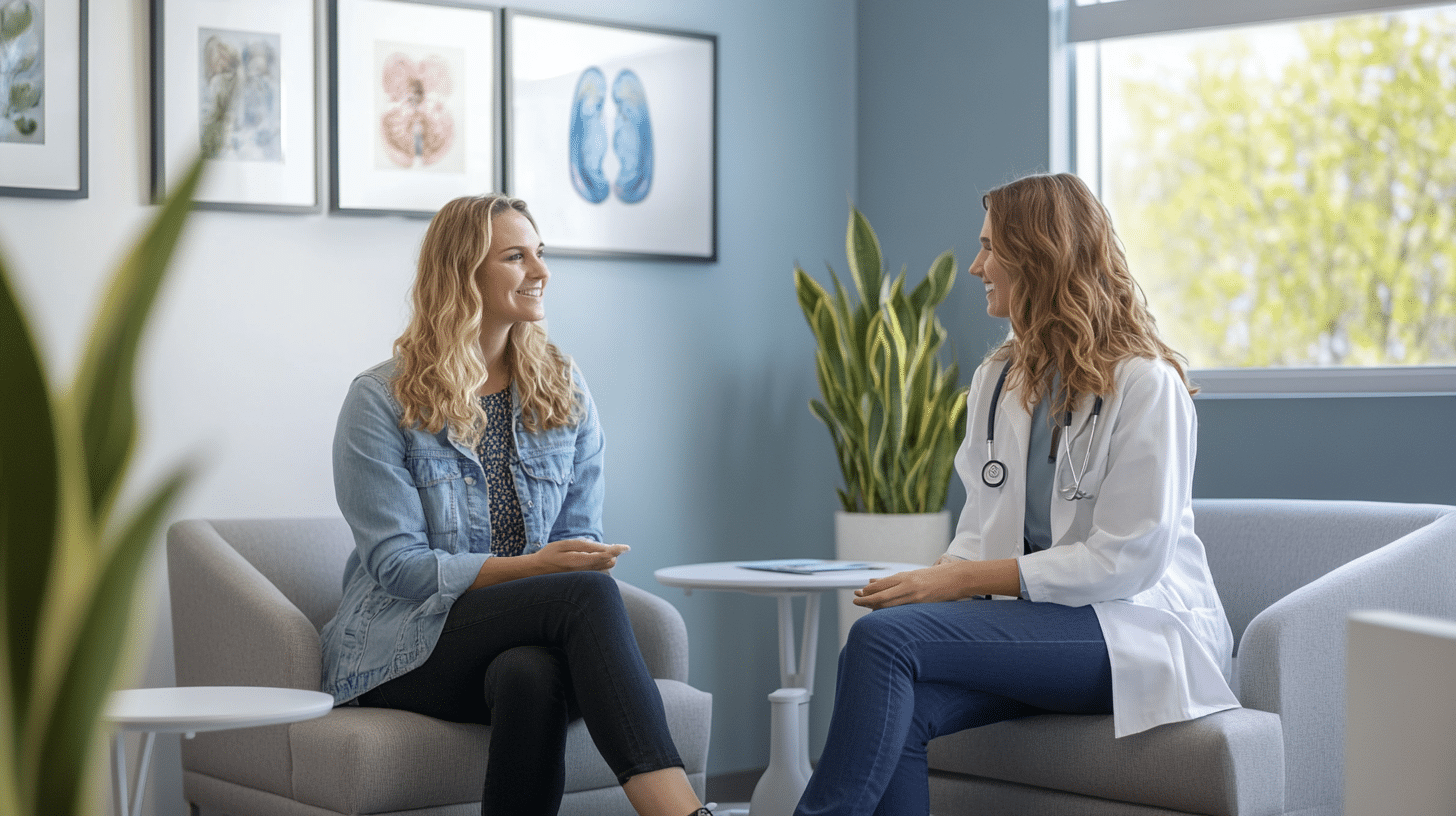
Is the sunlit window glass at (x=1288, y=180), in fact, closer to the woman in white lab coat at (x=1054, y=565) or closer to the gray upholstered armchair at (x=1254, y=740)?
the gray upholstered armchair at (x=1254, y=740)

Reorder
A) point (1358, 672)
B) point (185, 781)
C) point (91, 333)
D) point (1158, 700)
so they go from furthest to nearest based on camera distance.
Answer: point (185, 781) → point (1158, 700) → point (1358, 672) → point (91, 333)

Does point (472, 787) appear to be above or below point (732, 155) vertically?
below

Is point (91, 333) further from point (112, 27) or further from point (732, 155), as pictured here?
point (732, 155)

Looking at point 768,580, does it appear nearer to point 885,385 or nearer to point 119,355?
point 885,385

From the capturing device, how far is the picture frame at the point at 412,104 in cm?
339

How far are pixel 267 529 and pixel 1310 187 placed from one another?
266 cm

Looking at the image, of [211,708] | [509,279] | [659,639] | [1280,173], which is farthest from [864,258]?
[211,708]

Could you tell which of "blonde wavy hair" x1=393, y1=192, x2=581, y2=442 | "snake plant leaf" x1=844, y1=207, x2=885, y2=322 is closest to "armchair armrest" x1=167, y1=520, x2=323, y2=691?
"blonde wavy hair" x1=393, y1=192, x2=581, y2=442

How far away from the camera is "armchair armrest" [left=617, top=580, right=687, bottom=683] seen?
2.87 m

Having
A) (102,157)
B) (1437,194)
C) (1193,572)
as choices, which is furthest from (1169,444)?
(102,157)

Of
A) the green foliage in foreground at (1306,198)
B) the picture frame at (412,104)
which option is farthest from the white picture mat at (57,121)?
the green foliage in foreground at (1306,198)

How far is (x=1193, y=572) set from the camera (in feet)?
7.95

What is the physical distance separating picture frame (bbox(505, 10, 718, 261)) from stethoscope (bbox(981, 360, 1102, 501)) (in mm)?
1589

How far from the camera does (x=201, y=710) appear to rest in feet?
6.44
